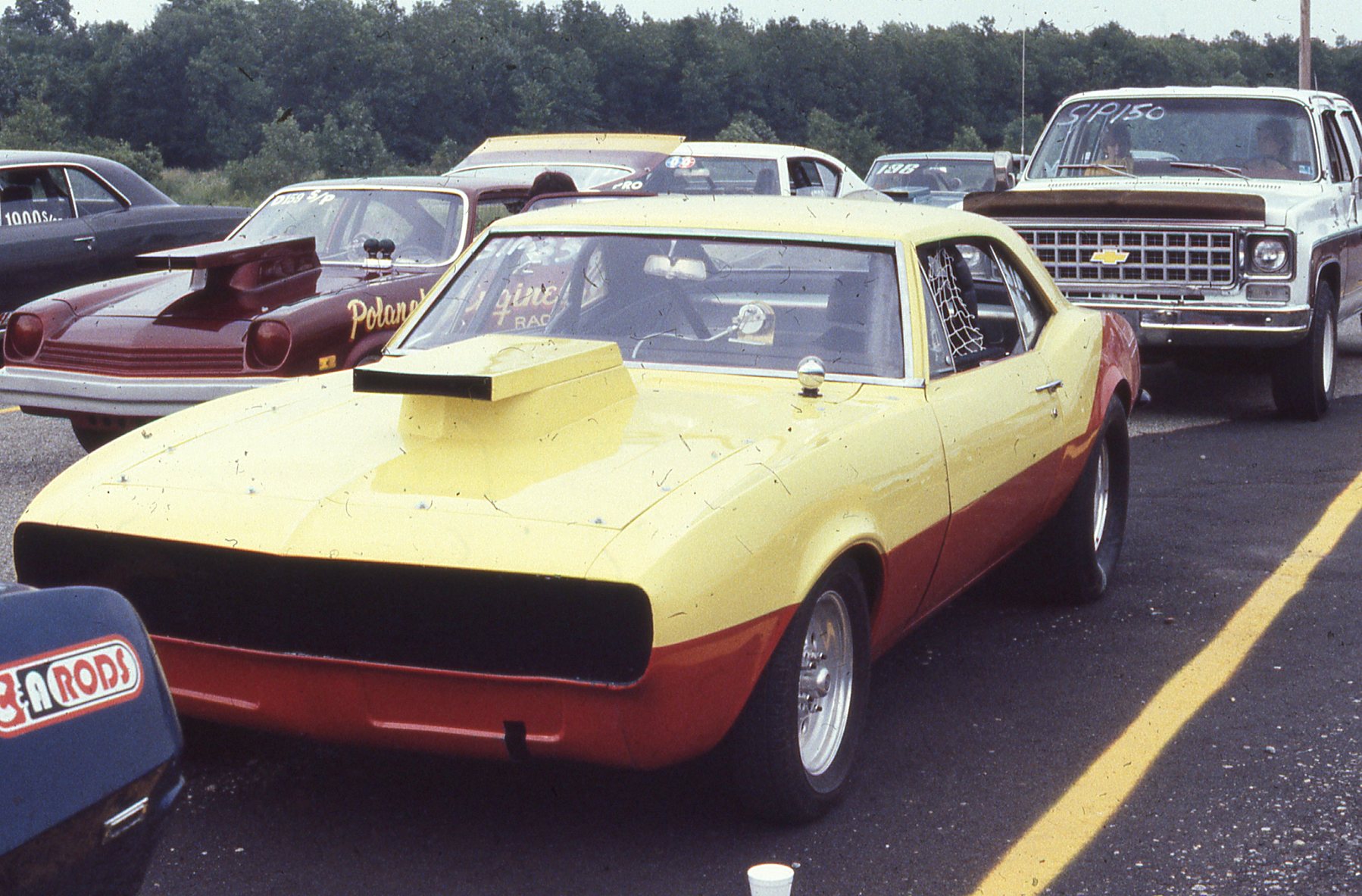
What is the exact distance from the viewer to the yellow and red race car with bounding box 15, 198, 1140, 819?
317 cm

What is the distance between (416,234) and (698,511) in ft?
17.5

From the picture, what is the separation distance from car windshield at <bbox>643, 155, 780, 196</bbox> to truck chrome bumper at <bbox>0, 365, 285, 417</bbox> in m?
5.96

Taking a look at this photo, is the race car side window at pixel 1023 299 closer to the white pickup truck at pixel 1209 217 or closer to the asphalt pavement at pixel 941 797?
the asphalt pavement at pixel 941 797

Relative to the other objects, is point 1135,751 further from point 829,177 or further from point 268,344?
point 829,177

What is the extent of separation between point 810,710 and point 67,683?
1.98 metres

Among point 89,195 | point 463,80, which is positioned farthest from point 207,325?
point 463,80

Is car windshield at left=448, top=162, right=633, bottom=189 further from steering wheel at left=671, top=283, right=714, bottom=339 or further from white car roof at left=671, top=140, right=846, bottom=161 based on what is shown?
steering wheel at left=671, top=283, right=714, bottom=339

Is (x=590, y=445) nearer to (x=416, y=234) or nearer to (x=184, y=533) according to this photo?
(x=184, y=533)

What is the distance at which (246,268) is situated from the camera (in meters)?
7.37

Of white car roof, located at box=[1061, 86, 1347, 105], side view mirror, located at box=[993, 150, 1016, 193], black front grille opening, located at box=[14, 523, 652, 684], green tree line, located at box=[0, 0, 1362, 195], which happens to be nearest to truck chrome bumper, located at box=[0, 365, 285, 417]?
black front grille opening, located at box=[14, 523, 652, 684]

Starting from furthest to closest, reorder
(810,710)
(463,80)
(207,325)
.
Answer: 1. (463,80)
2. (207,325)
3. (810,710)

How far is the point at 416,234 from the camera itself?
27.0 ft

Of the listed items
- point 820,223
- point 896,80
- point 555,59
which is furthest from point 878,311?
point 896,80

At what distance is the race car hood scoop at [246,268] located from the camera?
23.5 ft
